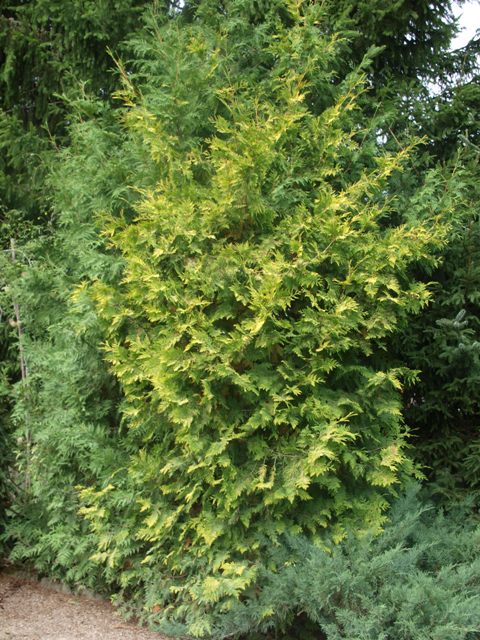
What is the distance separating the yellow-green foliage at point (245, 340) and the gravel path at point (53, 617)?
12.3 inches

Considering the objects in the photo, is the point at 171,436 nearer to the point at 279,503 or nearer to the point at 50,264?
the point at 279,503

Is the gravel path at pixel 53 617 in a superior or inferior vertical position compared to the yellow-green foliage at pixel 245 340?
inferior

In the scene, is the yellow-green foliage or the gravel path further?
the gravel path

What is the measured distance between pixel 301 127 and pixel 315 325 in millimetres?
1434

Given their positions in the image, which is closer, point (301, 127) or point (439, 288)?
point (301, 127)

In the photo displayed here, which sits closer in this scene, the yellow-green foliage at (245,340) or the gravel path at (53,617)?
the yellow-green foliage at (245,340)

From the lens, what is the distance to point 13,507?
5168mm

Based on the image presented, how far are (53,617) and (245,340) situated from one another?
2.55 meters

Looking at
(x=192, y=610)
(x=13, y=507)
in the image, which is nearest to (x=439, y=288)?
(x=192, y=610)

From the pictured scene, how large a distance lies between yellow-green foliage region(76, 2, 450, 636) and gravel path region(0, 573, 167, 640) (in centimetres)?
31

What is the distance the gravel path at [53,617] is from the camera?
4.17 m

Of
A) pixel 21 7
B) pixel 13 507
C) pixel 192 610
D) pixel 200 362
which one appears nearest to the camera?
pixel 200 362

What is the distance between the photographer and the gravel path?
4.17m

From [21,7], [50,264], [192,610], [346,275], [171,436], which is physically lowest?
[192,610]
